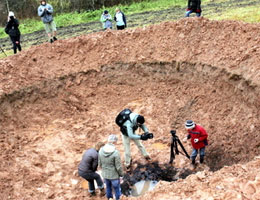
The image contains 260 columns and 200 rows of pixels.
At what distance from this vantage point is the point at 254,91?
349 inches

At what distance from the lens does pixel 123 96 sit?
Answer: 12.3 m

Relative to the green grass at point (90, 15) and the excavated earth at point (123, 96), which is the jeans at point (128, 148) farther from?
the green grass at point (90, 15)

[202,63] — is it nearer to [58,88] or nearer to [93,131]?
[93,131]

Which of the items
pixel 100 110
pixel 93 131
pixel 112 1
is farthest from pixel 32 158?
pixel 112 1

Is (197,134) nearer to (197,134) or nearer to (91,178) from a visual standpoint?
(197,134)

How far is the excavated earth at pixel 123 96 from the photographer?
342 inches

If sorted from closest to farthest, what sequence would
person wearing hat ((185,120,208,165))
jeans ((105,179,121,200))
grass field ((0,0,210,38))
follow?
jeans ((105,179,121,200))
person wearing hat ((185,120,208,165))
grass field ((0,0,210,38))

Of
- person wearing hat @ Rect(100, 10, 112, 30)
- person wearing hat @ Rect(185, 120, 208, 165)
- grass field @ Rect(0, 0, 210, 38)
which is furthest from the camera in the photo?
grass field @ Rect(0, 0, 210, 38)

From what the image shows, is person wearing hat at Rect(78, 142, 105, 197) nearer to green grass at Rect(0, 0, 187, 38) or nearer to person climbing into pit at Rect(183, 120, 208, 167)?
person climbing into pit at Rect(183, 120, 208, 167)

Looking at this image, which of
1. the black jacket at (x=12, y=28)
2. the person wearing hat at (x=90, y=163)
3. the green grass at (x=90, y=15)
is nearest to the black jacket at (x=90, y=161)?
the person wearing hat at (x=90, y=163)

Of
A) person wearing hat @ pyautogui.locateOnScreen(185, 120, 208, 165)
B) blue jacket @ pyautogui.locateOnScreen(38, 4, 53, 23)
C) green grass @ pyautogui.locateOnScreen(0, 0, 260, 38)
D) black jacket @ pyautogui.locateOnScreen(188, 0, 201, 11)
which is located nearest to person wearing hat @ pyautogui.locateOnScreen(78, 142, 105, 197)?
person wearing hat @ pyautogui.locateOnScreen(185, 120, 208, 165)

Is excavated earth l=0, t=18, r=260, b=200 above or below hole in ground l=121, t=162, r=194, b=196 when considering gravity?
above

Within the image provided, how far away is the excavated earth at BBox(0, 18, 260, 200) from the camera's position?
342 inches

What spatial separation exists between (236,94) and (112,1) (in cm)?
1921
